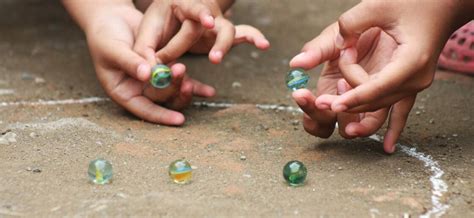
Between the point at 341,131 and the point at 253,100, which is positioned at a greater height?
the point at 341,131

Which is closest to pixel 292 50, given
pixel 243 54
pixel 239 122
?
pixel 243 54

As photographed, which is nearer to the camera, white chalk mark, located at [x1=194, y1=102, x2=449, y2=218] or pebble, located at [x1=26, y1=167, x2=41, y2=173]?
white chalk mark, located at [x1=194, y1=102, x2=449, y2=218]

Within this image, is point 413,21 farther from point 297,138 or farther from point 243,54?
point 243,54

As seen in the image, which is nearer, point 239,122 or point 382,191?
point 382,191

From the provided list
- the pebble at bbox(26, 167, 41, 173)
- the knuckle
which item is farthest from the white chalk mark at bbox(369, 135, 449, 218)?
the pebble at bbox(26, 167, 41, 173)

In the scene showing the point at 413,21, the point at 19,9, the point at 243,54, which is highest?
the point at 413,21

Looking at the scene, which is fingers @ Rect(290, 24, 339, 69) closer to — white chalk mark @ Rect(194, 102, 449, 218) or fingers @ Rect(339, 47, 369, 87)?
fingers @ Rect(339, 47, 369, 87)
